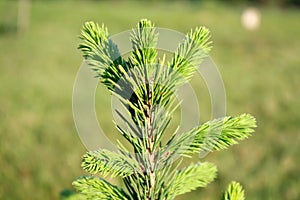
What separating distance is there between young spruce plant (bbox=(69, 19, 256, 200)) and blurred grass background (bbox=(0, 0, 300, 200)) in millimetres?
2155

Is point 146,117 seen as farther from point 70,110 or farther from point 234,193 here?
point 70,110

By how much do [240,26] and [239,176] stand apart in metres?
13.0

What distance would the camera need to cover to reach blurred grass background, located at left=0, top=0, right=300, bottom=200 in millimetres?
3010

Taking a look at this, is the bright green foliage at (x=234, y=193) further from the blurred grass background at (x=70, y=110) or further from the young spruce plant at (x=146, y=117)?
the blurred grass background at (x=70, y=110)

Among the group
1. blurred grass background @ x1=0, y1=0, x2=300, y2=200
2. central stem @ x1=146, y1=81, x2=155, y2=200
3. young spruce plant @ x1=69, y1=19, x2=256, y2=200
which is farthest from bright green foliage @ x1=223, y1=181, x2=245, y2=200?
blurred grass background @ x1=0, y1=0, x2=300, y2=200

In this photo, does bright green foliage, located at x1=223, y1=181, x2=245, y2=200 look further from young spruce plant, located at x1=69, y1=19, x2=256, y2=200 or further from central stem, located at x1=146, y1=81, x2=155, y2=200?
central stem, located at x1=146, y1=81, x2=155, y2=200

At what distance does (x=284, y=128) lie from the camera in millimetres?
4570

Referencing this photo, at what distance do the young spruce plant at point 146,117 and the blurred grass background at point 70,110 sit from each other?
215 centimetres

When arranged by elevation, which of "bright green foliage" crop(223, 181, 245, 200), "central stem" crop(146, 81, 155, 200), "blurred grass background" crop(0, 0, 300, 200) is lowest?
"bright green foliage" crop(223, 181, 245, 200)

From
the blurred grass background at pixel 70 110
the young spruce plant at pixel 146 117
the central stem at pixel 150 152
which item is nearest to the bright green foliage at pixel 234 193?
the young spruce plant at pixel 146 117

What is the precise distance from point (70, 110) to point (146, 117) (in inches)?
186

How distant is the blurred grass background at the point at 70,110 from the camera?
301 cm

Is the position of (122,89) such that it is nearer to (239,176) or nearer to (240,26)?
(239,176)

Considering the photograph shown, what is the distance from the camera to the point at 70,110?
17.1 feet
